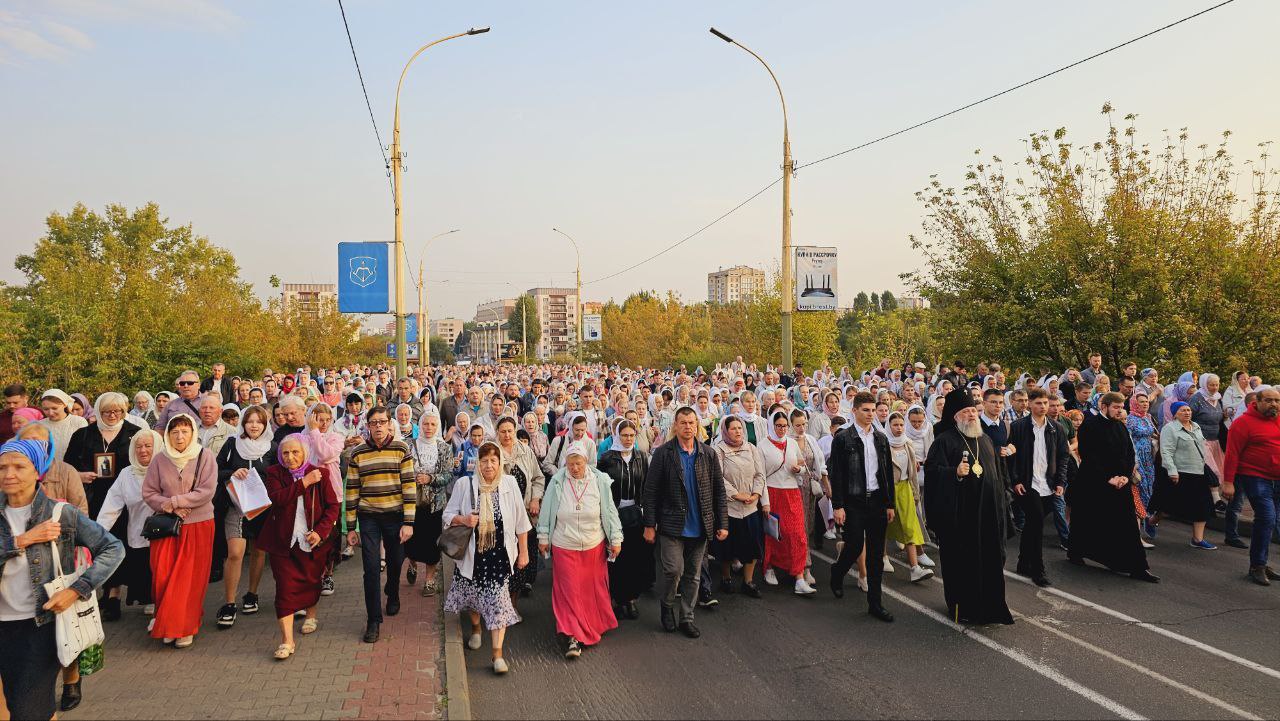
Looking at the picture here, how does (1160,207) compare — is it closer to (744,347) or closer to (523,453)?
(523,453)

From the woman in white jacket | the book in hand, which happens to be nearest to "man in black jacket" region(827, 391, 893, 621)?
the woman in white jacket

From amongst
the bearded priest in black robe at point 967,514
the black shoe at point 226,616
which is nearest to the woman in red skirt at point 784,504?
the bearded priest in black robe at point 967,514

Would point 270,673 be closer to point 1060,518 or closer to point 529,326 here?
point 1060,518

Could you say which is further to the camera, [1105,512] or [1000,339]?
[1000,339]

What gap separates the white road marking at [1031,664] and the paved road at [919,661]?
0.02 metres

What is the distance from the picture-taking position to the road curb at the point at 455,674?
5.00 meters

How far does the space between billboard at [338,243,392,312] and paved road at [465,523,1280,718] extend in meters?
9.06

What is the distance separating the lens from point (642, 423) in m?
9.91

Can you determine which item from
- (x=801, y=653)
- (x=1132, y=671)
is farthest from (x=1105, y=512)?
(x=801, y=653)

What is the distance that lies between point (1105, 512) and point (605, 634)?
5.75 meters

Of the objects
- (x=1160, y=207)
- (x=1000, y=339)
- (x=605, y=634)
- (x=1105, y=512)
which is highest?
(x=1160, y=207)

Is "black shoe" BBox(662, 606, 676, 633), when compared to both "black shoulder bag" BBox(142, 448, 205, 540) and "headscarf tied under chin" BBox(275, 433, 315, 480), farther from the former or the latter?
"black shoulder bag" BBox(142, 448, 205, 540)

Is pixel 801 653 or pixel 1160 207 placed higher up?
pixel 1160 207

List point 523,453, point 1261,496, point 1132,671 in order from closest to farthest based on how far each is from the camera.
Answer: point 1132,671
point 523,453
point 1261,496
